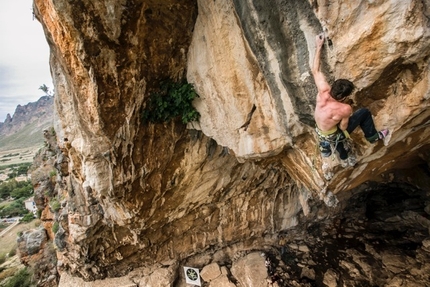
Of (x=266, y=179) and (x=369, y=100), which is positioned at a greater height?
(x=369, y=100)

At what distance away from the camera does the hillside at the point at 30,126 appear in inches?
5554

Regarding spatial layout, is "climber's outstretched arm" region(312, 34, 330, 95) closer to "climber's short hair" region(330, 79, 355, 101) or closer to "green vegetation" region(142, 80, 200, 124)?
"climber's short hair" region(330, 79, 355, 101)

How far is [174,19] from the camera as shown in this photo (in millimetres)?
5707

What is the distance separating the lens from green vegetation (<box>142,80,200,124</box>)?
644cm

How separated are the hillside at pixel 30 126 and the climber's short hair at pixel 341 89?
124 meters

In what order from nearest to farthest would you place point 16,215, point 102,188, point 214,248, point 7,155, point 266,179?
point 102,188, point 266,179, point 214,248, point 16,215, point 7,155

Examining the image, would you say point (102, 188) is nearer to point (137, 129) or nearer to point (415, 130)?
point (137, 129)

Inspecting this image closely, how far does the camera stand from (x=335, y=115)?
3896mm

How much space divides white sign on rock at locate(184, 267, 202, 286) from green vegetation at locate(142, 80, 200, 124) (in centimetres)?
677

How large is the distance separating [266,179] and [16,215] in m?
47.8

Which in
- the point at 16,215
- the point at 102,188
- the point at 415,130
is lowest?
the point at 16,215

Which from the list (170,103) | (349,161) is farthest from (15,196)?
(349,161)

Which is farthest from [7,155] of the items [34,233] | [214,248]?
[214,248]

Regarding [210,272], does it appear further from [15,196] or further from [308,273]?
[15,196]
